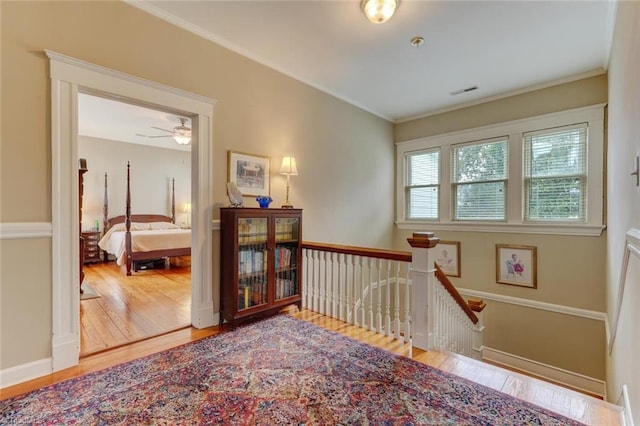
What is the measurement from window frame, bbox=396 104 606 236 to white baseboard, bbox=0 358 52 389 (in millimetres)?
4858

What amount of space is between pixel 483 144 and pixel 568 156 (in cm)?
104

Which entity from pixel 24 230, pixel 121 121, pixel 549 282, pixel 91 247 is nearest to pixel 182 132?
pixel 121 121

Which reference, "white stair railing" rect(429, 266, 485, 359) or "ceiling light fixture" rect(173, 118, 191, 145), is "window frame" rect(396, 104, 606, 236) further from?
"ceiling light fixture" rect(173, 118, 191, 145)

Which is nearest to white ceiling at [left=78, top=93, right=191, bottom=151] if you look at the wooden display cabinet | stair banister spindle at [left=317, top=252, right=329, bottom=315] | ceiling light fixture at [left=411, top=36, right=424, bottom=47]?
the wooden display cabinet

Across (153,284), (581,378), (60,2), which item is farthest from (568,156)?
(153,284)

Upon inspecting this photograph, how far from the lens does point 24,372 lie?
1.97 metres

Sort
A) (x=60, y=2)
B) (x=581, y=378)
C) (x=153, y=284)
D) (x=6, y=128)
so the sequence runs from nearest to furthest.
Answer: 1. (x=6, y=128)
2. (x=60, y=2)
3. (x=581, y=378)
4. (x=153, y=284)

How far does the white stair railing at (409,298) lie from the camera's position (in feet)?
7.76

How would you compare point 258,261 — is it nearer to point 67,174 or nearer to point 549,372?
point 67,174

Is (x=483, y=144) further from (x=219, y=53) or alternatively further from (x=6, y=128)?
(x=6, y=128)

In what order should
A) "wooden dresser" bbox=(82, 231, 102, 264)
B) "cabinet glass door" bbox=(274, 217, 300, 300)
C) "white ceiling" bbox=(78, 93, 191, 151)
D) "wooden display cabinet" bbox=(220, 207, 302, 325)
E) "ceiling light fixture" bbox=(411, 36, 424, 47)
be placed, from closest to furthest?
"wooden display cabinet" bbox=(220, 207, 302, 325) < "ceiling light fixture" bbox=(411, 36, 424, 47) < "cabinet glass door" bbox=(274, 217, 300, 300) < "white ceiling" bbox=(78, 93, 191, 151) < "wooden dresser" bbox=(82, 231, 102, 264)

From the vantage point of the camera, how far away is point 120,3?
7.70 feet

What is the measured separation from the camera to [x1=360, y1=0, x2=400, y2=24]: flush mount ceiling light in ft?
7.65

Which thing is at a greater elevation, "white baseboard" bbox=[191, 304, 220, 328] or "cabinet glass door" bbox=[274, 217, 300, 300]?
"cabinet glass door" bbox=[274, 217, 300, 300]
